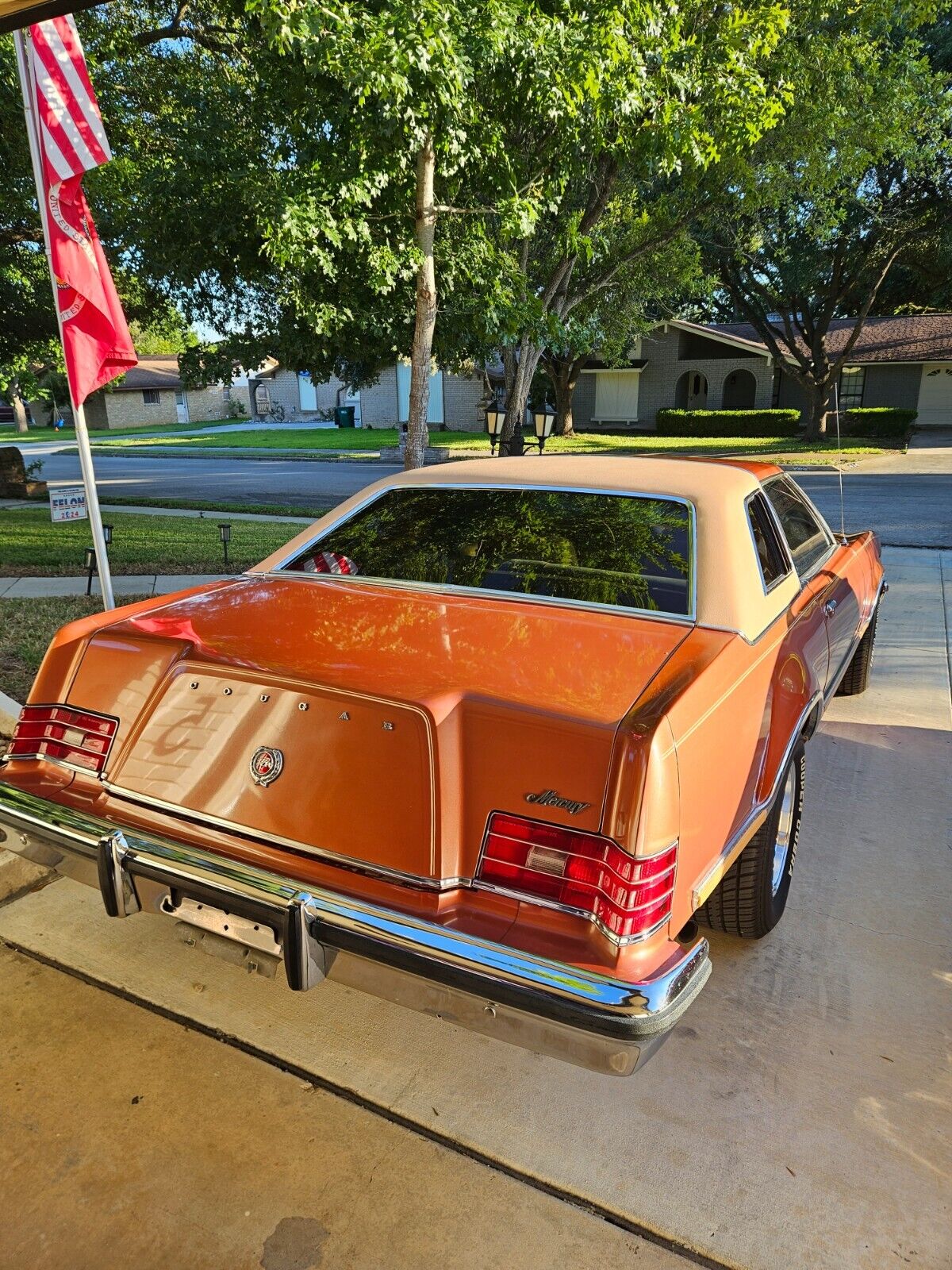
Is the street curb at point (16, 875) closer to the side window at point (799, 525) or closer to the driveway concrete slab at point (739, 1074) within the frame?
the driveway concrete slab at point (739, 1074)

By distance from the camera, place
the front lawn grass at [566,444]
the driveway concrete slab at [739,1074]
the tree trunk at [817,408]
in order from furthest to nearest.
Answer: the tree trunk at [817,408] < the front lawn grass at [566,444] < the driveway concrete slab at [739,1074]

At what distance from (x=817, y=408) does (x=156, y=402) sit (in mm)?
40528

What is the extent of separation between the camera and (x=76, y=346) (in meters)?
4.84

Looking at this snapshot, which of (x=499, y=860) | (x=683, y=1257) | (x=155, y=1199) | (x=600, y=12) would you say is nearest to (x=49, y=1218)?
(x=155, y=1199)

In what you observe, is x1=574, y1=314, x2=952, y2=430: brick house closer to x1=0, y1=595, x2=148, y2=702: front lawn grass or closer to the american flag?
x1=0, y1=595, x2=148, y2=702: front lawn grass

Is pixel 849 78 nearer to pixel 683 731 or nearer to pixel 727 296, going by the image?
pixel 683 731

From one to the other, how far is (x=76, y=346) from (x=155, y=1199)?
421cm

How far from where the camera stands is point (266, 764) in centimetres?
235

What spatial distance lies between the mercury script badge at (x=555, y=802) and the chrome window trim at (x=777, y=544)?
53.0 inches

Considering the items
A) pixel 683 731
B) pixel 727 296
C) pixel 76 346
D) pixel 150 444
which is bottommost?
pixel 150 444

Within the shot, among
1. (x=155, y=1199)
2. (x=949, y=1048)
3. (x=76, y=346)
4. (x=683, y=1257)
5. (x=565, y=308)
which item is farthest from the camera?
(x=565, y=308)

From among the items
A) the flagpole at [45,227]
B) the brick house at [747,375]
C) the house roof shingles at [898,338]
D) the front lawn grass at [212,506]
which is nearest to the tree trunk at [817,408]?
the brick house at [747,375]

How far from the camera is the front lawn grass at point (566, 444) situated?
83.7 ft

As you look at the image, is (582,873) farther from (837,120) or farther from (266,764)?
(837,120)
